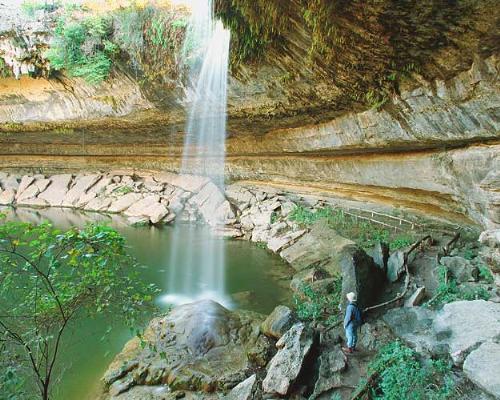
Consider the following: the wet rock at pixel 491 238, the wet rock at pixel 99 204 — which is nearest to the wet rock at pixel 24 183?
the wet rock at pixel 99 204

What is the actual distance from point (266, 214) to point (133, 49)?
21.7ft

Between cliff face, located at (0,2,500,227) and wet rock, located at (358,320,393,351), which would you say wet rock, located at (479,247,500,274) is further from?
wet rock, located at (358,320,393,351)

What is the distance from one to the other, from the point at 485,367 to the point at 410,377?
743 mm

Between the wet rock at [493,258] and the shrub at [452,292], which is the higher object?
the wet rock at [493,258]

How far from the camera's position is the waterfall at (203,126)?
298 inches

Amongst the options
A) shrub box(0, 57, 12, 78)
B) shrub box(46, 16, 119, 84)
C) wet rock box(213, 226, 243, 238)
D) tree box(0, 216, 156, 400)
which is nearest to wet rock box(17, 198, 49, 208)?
shrub box(0, 57, 12, 78)

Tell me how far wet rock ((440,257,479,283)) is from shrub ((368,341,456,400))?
217 centimetres

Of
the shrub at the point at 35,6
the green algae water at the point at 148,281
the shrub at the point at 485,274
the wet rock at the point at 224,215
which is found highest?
the shrub at the point at 35,6

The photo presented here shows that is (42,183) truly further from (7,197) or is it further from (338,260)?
(338,260)

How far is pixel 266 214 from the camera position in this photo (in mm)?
12422

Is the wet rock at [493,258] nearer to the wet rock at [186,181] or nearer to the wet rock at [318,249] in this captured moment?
the wet rock at [318,249]

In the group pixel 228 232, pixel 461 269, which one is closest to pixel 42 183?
pixel 228 232

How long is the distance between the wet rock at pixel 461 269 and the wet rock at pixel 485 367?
6.56 feet

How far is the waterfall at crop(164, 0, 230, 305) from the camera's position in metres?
7.58
